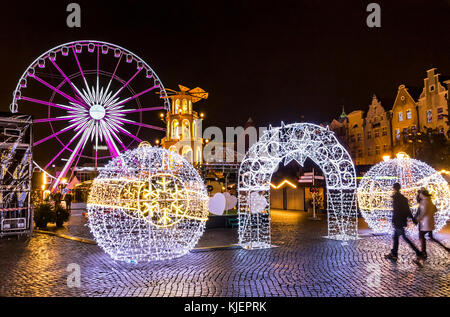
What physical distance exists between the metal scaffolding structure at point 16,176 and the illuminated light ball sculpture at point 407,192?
46.4 ft

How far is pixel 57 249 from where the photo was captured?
1234cm

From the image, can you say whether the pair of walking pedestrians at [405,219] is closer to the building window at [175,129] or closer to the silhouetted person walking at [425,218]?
the silhouetted person walking at [425,218]

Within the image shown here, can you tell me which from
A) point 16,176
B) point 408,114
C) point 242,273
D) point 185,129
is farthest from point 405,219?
point 408,114

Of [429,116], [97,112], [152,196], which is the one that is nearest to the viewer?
[152,196]

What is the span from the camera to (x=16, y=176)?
56.6 feet

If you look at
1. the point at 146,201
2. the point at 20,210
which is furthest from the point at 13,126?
the point at 146,201

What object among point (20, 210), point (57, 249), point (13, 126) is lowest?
point (57, 249)

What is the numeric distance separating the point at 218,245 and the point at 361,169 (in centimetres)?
2127

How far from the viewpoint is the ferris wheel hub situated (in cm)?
2350

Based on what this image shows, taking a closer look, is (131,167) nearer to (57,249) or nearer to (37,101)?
(57,249)

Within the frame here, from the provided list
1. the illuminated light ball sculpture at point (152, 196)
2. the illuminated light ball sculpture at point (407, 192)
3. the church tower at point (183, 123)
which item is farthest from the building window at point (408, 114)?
the illuminated light ball sculpture at point (152, 196)

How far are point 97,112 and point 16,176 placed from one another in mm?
7492

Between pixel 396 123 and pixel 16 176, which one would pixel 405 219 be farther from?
pixel 396 123

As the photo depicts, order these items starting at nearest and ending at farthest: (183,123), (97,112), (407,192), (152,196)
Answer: (152,196), (407,192), (97,112), (183,123)
